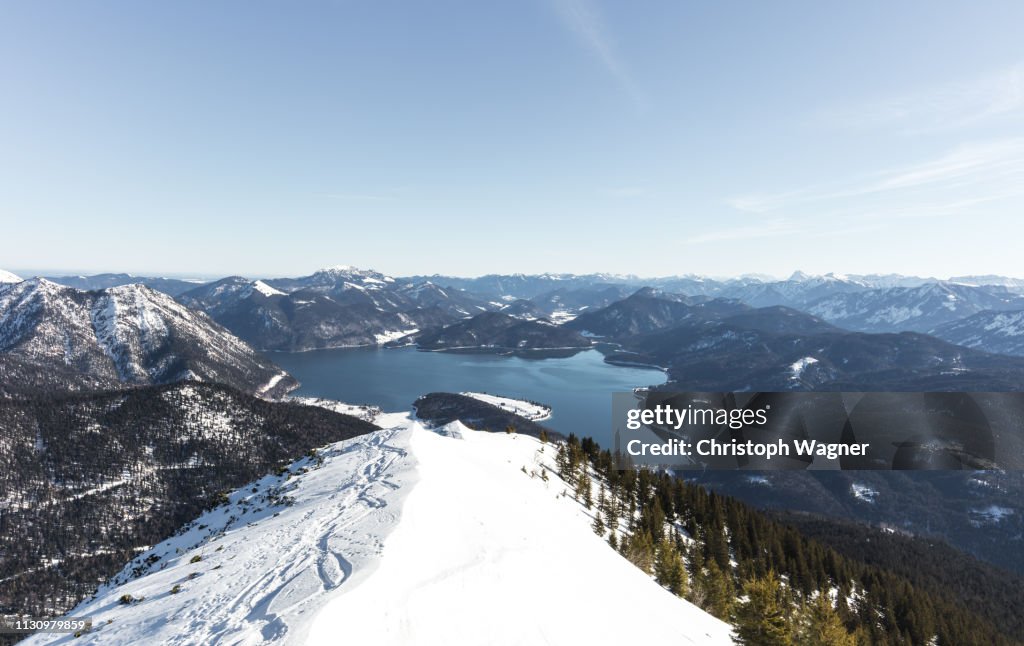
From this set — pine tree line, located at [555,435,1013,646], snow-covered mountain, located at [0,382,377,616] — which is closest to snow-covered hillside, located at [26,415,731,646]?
pine tree line, located at [555,435,1013,646]

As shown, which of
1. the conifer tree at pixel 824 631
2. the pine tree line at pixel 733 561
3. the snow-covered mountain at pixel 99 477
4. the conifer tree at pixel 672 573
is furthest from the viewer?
the snow-covered mountain at pixel 99 477

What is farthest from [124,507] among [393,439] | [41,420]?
[393,439]

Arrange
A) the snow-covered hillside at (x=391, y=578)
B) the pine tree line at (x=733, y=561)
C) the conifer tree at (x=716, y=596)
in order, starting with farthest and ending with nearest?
1. the pine tree line at (x=733, y=561)
2. the conifer tree at (x=716, y=596)
3. the snow-covered hillside at (x=391, y=578)

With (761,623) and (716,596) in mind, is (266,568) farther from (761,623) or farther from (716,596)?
(716,596)

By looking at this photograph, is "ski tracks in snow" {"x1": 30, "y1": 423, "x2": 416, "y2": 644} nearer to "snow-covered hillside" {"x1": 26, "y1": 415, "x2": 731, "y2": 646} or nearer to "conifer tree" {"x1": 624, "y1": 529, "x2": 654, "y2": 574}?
"snow-covered hillside" {"x1": 26, "y1": 415, "x2": 731, "y2": 646}

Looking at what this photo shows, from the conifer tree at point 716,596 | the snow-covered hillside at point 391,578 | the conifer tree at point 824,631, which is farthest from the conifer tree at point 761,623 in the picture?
the conifer tree at point 716,596

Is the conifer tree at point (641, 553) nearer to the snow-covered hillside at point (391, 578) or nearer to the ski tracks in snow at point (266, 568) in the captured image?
the snow-covered hillside at point (391, 578)

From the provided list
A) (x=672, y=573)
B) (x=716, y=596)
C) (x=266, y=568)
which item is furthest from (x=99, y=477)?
(x=716, y=596)

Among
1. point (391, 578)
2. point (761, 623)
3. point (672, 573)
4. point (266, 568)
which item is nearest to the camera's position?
point (391, 578)
